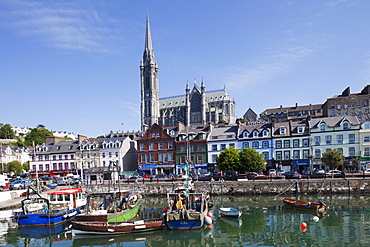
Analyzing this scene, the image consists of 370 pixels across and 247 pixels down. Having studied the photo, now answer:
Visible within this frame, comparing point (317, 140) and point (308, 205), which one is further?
point (317, 140)

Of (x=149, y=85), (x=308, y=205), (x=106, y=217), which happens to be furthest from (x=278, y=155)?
(x=149, y=85)

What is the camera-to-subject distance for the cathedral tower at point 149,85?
172 metres

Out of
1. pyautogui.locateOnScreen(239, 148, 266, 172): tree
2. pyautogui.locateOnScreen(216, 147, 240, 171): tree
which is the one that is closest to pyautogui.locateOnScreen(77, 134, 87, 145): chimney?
pyautogui.locateOnScreen(216, 147, 240, 171): tree

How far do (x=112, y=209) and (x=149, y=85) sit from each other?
15106cm

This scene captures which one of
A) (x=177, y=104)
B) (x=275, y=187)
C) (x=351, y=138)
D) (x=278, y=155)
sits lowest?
(x=275, y=187)

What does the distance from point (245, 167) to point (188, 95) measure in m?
116

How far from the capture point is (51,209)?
3091 centimetres

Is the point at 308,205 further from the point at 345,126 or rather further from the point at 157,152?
the point at 157,152

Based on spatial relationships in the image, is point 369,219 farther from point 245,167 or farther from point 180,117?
point 180,117

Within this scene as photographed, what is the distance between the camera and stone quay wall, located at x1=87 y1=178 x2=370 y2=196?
42.0 meters

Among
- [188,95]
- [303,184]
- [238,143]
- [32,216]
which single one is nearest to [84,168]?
[238,143]

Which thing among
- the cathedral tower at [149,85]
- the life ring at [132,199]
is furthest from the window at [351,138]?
the cathedral tower at [149,85]

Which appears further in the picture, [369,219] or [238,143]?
[238,143]

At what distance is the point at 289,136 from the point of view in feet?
198
